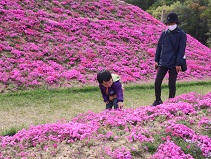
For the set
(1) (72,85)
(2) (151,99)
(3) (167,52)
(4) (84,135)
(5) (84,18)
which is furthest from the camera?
Result: (5) (84,18)

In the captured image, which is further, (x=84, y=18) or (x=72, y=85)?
(x=84, y=18)

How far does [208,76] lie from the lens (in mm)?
19562

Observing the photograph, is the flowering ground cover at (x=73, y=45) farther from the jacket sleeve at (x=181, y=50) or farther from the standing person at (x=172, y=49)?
the jacket sleeve at (x=181, y=50)

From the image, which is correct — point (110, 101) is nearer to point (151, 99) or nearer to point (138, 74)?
point (151, 99)

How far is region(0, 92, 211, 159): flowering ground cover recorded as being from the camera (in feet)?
17.3

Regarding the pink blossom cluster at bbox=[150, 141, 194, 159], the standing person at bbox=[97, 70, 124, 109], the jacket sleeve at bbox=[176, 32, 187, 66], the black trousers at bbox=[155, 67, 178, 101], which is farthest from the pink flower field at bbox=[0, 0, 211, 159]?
the jacket sleeve at bbox=[176, 32, 187, 66]

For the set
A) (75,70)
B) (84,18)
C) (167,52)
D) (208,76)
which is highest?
(84,18)

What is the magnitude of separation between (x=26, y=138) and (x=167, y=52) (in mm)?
5270

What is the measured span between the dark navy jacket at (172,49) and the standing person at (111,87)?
84.7 inches

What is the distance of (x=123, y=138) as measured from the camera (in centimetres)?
595

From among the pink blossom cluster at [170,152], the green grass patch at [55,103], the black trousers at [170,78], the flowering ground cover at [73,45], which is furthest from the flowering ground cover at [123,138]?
the flowering ground cover at [73,45]

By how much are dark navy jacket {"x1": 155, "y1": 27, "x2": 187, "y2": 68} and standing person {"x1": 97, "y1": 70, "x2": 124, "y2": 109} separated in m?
2.15

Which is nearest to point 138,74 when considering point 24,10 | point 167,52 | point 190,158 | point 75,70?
point 75,70

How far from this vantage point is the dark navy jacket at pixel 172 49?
830 centimetres
